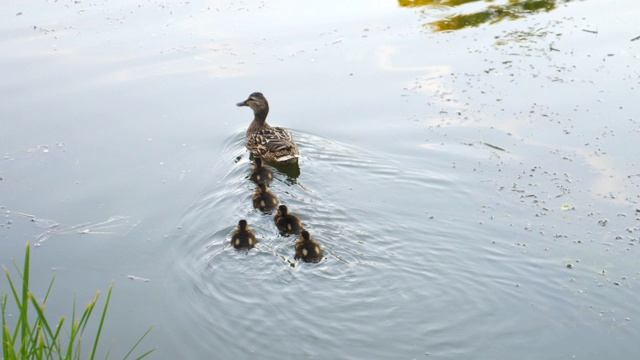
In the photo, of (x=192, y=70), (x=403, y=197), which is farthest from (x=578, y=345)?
(x=192, y=70)

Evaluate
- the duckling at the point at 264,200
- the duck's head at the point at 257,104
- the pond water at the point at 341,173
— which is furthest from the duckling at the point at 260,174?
the duck's head at the point at 257,104

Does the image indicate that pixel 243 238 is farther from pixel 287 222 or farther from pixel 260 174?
pixel 260 174

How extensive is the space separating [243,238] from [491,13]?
564 cm

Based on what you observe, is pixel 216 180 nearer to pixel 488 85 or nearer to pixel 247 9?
pixel 488 85

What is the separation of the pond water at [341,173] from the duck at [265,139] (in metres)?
0.16

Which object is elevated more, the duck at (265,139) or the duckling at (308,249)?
the duck at (265,139)

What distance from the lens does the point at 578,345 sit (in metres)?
5.07

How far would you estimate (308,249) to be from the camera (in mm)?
6160

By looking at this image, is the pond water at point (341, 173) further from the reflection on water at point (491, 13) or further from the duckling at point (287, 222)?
the duckling at point (287, 222)

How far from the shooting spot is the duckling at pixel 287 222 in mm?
6672

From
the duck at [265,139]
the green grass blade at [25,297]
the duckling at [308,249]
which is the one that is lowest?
the duckling at [308,249]

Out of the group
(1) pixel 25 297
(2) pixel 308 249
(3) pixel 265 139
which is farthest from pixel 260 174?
(1) pixel 25 297

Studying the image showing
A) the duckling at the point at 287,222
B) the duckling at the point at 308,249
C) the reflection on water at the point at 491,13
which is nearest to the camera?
the duckling at the point at 308,249

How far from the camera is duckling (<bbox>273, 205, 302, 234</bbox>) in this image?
6672mm
